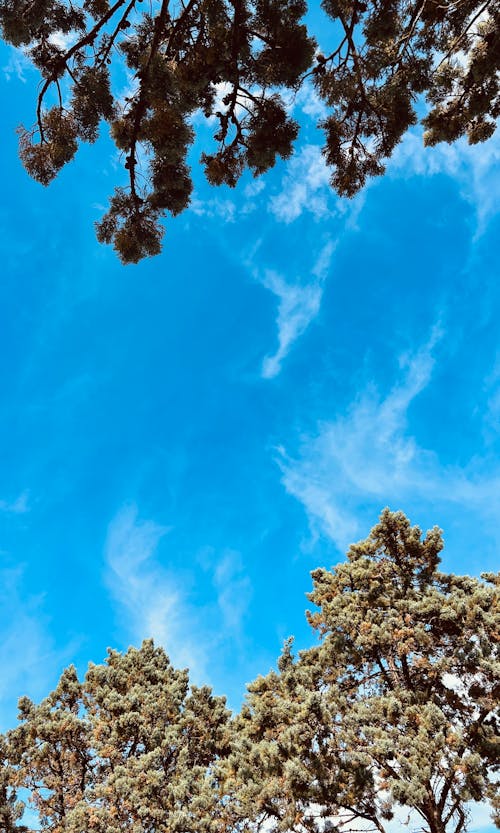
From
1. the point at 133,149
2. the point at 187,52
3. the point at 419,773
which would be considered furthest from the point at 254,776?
the point at 187,52

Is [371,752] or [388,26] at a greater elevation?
[388,26]

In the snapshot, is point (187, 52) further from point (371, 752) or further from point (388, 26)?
point (371, 752)

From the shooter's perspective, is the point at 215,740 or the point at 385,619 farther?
the point at 215,740

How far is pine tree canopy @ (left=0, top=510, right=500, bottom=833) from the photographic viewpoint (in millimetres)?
8680

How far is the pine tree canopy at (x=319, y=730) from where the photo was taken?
342 inches

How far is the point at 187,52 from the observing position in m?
6.38

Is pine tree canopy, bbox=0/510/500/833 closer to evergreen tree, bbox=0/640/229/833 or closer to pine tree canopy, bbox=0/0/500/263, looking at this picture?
evergreen tree, bbox=0/640/229/833

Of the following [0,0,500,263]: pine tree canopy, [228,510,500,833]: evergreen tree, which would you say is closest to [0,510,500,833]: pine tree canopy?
[228,510,500,833]: evergreen tree

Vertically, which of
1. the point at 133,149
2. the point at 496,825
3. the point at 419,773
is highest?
the point at 133,149

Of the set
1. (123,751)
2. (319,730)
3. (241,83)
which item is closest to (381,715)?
(319,730)

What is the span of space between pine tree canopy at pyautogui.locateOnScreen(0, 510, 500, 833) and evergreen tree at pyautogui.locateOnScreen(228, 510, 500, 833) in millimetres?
27

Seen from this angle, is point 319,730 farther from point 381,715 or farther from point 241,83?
point 241,83

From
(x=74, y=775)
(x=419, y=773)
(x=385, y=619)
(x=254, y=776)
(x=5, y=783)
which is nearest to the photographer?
(x=419, y=773)

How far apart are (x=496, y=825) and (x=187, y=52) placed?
12.8 metres
